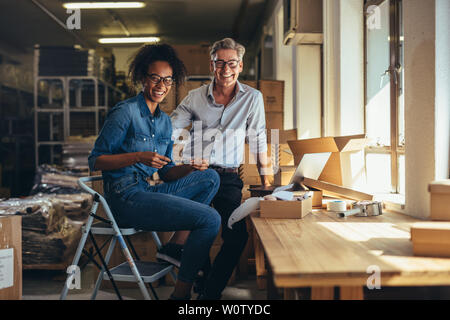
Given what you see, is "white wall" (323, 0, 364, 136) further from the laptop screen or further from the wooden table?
the wooden table

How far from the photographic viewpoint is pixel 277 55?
596 cm

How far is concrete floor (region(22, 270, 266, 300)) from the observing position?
300 cm

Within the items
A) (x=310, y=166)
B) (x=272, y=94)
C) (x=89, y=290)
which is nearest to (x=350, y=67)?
(x=310, y=166)

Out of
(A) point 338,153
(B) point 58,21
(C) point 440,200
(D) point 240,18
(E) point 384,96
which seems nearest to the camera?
(C) point 440,200

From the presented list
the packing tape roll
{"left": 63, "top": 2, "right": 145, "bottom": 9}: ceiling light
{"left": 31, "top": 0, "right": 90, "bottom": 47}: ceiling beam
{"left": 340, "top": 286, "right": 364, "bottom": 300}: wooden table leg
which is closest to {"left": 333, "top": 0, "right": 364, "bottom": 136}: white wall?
the packing tape roll

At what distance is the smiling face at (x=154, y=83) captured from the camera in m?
2.23

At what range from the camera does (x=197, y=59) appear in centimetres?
568

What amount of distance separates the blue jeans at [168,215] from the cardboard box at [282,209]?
293 millimetres

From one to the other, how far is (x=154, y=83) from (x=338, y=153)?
46.6 inches

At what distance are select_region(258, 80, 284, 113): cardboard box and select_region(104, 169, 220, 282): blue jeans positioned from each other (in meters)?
2.85

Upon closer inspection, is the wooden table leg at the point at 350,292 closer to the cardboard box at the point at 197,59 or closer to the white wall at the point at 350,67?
the white wall at the point at 350,67

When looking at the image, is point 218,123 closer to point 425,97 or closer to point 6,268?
point 425,97

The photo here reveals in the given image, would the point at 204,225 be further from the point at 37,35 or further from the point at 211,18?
the point at 37,35
